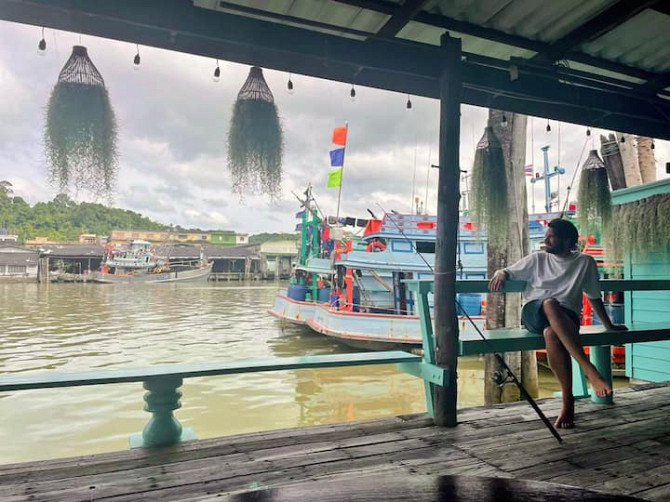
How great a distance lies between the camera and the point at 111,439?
17.0 feet

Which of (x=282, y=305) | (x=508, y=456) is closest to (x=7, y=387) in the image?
(x=508, y=456)

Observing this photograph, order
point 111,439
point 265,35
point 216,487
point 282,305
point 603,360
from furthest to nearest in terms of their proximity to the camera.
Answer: point 282,305 → point 111,439 → point 603,360 → point 265,35 → point 216,487

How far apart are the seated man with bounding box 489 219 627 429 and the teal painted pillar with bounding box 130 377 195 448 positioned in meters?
1.87

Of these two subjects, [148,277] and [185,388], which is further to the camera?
[148,277]

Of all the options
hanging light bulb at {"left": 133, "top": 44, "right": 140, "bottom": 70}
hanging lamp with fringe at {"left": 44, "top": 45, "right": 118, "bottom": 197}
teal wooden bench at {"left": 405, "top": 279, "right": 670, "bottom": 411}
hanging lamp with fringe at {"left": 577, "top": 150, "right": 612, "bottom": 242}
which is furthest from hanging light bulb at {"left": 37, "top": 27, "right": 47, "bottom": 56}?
hanging lamp with fringe at {"left": 577, "top": 150, "right": 612, "bottom": 242}

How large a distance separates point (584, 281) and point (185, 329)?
→ 501 inches

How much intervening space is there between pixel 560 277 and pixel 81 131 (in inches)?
103

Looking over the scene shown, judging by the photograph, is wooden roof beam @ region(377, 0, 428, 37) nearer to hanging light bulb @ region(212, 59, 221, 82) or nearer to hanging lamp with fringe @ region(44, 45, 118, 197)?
hanging light bulb @ region(212, 59, 221, 82)

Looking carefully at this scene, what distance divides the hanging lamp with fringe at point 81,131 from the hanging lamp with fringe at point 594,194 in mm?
3476

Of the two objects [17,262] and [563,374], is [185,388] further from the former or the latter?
A: [17,262]

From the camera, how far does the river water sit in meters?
5.50

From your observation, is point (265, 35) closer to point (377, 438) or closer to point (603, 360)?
point (377, 438)

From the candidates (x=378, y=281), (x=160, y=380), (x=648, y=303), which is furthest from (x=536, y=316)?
(x=378, y=281)

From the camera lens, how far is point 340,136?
43.4 feet
